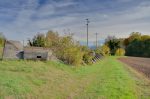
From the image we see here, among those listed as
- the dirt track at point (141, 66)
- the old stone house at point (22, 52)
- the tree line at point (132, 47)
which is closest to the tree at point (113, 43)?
the tree line at point (132, 47)

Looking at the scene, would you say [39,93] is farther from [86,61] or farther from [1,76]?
[86,61]

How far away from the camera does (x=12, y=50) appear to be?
3716cm

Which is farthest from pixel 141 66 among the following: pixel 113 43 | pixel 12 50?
pixel 113 43

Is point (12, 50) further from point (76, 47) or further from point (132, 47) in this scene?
point (132, 47)

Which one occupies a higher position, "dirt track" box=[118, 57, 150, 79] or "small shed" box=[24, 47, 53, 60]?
"small shed" box=[24, 47, 53, 60]

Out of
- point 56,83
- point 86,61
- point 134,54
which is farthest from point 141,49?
point 56,83

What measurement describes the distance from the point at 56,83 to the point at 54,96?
4171 mm

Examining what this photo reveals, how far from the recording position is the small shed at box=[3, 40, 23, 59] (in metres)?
36.4

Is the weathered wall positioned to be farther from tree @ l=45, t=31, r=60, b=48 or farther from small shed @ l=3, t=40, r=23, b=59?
tree @ l=45, t=31, r=60, b=48

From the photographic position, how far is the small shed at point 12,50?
120ft

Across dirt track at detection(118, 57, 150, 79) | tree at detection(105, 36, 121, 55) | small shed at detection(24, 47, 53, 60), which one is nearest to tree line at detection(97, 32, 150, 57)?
tree at detection(105, 36, 121, 55)

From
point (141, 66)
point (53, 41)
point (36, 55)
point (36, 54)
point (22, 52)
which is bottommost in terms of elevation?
point (141, 66)

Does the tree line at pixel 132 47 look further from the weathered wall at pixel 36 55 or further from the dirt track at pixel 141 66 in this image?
the weathered wall at pixel 36 55

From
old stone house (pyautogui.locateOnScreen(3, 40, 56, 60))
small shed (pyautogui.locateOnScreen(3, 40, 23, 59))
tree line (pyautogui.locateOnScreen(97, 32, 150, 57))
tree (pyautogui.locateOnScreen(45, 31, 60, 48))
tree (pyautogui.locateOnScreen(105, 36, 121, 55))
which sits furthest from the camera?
tree (pyautogui.locateOnScreen(105, 36, 121, 55))
